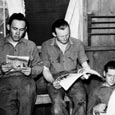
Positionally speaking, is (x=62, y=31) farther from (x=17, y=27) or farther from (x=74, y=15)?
(x=74, y=15)

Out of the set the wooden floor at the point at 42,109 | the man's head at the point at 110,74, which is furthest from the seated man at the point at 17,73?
the wooden floor at the point at 42,109

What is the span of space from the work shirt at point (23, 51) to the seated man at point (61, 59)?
13cm

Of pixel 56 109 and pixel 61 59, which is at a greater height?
pixel 61 59

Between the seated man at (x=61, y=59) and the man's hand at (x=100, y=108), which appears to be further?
the seated man at (x=61, y=59)

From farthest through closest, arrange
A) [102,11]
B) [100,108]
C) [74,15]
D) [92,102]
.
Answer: [102,11], [74,15], [92,102], [100,108]

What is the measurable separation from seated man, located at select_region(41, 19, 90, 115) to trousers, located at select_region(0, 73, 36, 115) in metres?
0.32

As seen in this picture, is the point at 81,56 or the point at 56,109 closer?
the point at 56,109

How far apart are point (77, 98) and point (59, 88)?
0.27 m

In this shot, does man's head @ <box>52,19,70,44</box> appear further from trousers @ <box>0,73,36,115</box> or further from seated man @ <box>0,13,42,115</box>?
trousers @ <box>0,73,36,115</box>

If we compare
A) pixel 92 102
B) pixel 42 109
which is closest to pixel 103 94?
pixel 92 102

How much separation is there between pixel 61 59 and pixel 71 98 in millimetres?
574

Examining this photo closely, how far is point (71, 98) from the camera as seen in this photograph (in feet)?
11.1

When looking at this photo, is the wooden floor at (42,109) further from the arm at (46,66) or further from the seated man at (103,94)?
the seated man at (103,94)

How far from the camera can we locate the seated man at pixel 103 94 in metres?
3.03
